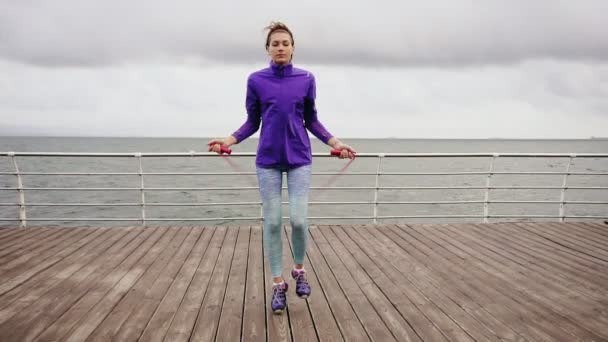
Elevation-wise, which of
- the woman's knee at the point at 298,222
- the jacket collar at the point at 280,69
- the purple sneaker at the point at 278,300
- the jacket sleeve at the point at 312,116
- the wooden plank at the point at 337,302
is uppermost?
the jacket collar at the point at 280,69

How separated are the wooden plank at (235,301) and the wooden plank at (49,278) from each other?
1303mm

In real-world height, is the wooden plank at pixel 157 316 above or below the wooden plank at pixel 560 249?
above

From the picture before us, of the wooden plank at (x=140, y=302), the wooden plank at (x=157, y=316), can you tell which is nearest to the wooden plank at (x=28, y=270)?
the wooden plank at (x=140, y=302)

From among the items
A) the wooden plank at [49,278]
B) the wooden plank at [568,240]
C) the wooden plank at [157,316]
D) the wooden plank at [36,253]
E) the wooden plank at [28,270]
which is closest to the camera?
the wooden plank at [157,316]

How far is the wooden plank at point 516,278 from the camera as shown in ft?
7.69

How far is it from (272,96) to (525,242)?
3.54 metres

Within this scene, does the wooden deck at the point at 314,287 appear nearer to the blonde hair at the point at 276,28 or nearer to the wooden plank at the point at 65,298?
the wooden plank at the point at 65,298

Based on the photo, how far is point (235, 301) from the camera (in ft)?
8.38

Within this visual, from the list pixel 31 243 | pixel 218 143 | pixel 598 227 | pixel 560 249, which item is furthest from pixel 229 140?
pixel 598 227

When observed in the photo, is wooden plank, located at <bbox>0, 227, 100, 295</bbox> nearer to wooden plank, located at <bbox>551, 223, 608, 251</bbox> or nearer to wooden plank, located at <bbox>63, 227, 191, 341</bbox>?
wooden plank, located at <bbox>63, 227, 191, 341</bbox>

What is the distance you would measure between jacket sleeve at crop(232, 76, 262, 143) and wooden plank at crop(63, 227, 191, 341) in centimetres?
140

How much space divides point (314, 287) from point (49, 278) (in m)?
2.09

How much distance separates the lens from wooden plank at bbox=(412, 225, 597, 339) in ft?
7.69

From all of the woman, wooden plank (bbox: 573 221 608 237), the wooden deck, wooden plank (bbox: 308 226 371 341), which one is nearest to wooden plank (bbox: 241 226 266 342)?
the wooden deck
